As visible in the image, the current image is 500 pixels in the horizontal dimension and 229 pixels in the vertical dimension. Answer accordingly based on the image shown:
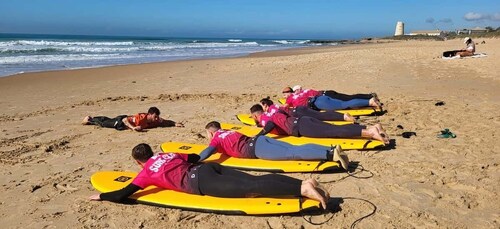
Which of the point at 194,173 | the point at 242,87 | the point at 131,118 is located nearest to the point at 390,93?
the point at 242,87

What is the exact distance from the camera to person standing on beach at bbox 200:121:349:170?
548cm

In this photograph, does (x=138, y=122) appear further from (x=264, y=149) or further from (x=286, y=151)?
(x=286, y=151)

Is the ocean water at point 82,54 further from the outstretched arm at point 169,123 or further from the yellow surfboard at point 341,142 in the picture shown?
the yellow surfboard at point 341,142

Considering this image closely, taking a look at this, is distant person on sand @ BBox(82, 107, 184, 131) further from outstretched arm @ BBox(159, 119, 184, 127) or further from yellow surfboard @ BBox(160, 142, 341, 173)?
yellow surfboard @ BBox(160, 142, 341, 173)

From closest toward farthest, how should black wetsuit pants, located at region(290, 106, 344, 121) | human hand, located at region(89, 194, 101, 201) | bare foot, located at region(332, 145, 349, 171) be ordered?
1. human hand, located at region(89, 194, 101, 201)
2. bare foot, located at region(332, 145, 349, 171)
3. black wetsuit pants, located at region(290, 106, 344, 121)

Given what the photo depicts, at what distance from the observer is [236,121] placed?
8828 millimetres

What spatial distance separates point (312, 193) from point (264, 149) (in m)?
1.62

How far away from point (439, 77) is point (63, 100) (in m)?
11.5

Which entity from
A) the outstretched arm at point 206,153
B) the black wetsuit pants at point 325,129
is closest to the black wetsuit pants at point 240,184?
the outstretched arm at point 206,153

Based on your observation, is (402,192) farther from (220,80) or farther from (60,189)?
(220,80)

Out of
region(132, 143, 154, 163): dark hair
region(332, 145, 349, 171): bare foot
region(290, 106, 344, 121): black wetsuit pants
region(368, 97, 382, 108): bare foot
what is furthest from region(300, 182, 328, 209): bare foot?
region(368, 97, 382, 108): bare foot

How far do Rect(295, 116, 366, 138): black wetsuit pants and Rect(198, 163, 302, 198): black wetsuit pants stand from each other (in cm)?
245

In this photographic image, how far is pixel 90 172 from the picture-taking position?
5.74 metres

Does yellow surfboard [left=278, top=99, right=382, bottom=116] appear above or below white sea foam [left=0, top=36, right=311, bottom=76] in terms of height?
below
